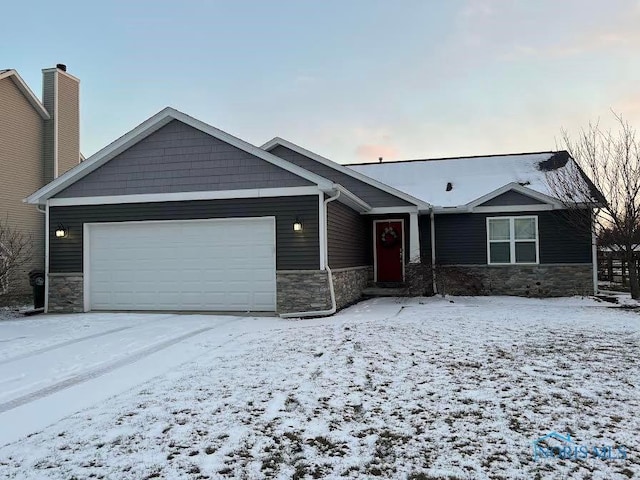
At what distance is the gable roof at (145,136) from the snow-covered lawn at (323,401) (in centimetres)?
367

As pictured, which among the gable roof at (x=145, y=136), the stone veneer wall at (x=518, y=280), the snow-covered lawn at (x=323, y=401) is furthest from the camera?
the stone veneer wall at (x=518, y=280)

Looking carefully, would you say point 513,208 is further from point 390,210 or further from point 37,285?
point 37,285

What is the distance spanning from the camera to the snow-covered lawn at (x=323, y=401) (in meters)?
3.33

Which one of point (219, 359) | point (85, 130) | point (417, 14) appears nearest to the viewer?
point (219, 359)

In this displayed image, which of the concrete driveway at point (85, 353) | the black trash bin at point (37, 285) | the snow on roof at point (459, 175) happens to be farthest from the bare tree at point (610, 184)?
the black trash bin at point (37, 285)

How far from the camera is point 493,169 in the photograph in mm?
16469

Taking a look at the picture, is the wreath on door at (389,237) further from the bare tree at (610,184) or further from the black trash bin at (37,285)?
the black trash bin at (37,285)

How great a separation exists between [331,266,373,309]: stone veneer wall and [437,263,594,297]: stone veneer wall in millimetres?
2219

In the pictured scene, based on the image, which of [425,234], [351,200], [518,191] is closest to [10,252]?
[351,200]

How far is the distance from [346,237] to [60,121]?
14.0m

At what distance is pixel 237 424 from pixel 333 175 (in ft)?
37.9

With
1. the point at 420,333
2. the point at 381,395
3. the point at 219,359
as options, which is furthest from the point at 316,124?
the point at 381,395

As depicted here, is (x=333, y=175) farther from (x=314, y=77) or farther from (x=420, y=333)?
(x=420, y=333)

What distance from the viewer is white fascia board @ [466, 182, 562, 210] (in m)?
13.4
